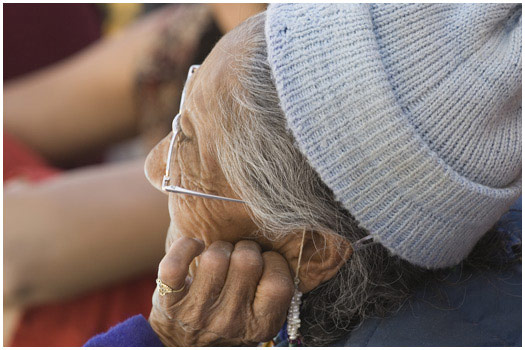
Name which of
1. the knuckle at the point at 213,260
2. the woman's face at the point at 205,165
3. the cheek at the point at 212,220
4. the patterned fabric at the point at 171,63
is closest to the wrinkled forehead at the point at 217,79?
the woman's face at the point at 205,165

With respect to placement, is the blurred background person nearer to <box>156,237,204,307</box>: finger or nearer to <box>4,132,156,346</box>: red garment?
<box>4,132,156,346</box>: red garment

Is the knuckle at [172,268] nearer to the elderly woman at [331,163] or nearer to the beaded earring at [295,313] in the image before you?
the elderly woman at [331,163]

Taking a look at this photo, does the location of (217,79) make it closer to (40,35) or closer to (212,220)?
(212,220)

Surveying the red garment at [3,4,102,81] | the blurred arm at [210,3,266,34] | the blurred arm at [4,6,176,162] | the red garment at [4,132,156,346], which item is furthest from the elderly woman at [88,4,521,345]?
the red garment at [3,4,102,81]

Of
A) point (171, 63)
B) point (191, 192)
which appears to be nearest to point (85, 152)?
point (171, 63)

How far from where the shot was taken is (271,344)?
4.96 feet

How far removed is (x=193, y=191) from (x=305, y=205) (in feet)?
0.93

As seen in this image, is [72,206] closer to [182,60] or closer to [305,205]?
[182,60]

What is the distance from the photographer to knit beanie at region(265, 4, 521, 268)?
116 cm

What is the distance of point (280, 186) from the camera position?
1.27m

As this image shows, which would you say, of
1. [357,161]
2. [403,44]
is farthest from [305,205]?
[403,44]

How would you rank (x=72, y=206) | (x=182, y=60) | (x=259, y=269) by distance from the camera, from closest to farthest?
(x=259, y=269)
(x=72, y=206)
(x=182, y=60)

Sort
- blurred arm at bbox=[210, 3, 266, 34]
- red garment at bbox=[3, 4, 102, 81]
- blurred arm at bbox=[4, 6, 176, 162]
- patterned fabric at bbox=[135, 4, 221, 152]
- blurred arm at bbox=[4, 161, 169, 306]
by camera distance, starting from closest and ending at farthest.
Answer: blurred arm at bbox=[4, 161, 169, 306] → blurred arm at bbox=[210, 3, 266, 34] → patterned fabric at bbox=[135, 4, 221, 152] → blurred arm at bbox=[4, 6, 176, 162] → red garment at bbox=[3, 4, 102, 81]

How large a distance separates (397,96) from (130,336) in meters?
0.90
